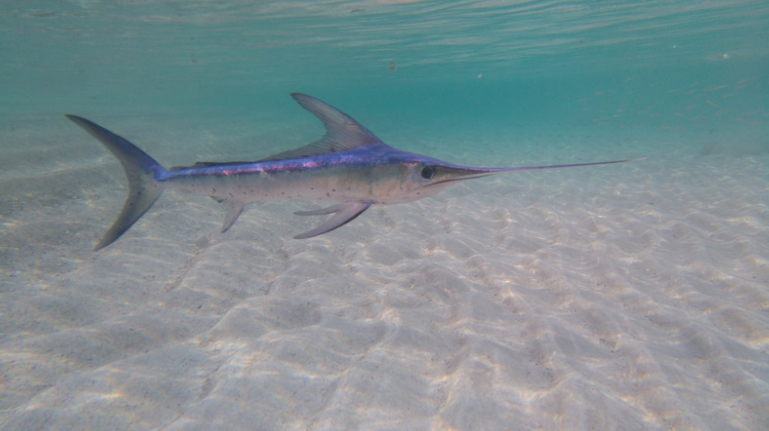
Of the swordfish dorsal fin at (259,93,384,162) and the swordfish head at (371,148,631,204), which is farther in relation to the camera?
the swordfish dorsal fin at (259,93,384,162)

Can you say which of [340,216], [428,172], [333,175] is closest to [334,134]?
[333,175]

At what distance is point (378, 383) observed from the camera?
9.32 feet

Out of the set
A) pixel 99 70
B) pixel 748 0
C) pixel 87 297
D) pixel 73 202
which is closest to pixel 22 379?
pixel 87 297

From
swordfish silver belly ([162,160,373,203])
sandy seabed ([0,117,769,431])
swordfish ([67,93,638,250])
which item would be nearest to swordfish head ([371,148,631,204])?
swordfish ([67,93,638,250])

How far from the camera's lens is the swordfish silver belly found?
8.15ft

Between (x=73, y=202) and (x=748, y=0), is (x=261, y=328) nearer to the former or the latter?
(x=73, y=202)

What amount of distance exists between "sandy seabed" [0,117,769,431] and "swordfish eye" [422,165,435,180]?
1765 mm

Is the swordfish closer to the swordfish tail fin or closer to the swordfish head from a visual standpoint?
the swordfish head

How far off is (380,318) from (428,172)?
2.00 m

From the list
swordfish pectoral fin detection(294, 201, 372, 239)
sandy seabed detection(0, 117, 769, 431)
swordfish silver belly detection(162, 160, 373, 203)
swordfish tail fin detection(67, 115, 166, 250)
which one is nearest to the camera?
swordfish pectoral fin detection(294, 201, 372, 239)

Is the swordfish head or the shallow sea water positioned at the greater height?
the swordfish head

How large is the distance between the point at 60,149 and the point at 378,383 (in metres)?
11.7

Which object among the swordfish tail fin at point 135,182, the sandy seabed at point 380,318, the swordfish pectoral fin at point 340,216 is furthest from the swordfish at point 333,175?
the sandy seabed at point 380,318

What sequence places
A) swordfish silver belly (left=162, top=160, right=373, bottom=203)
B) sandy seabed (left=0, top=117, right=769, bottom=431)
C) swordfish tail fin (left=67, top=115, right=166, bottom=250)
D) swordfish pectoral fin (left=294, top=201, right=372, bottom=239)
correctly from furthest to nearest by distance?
swordfish tail fin (left=67, top=115, right=166, bottom=250)
sandy seabed (left=0, top=117, right=769, bottom=431)
swordfish silver belly (left=162, top=160, right=373, bottom=203)
swordfish pectoral fin (left=294, top=201, right=372, bottom=239)
